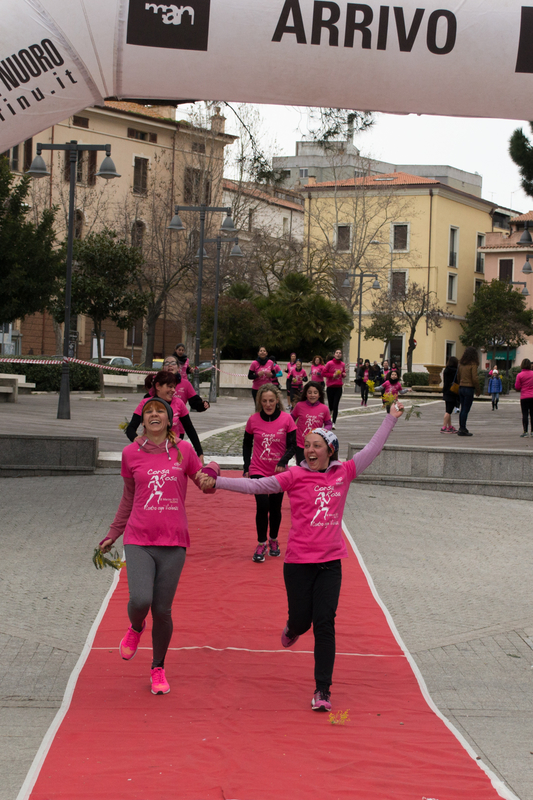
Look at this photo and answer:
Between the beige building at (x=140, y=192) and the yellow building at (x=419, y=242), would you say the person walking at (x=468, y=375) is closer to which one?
the beige building at (x=140, y=192)

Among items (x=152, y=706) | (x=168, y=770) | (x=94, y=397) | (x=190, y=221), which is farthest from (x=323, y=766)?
(x=190, y=221)

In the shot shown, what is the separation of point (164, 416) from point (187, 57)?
467cm

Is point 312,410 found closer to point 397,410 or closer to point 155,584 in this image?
point 397,410

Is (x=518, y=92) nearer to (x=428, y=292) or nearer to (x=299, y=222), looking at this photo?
(x=428, y=292)

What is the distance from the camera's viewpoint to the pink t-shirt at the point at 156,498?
18.0 feet

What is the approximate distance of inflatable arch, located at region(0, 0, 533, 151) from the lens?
8719 millimetres

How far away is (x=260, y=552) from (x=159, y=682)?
3.70 m

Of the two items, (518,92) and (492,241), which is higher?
(492,241)

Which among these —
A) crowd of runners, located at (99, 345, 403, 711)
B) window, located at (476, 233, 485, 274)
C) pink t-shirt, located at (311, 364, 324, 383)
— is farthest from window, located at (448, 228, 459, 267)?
crowd of runners, located at (99, 345, 403, 711)

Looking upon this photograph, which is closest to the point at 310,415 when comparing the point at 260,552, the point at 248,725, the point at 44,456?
the point at 260,552

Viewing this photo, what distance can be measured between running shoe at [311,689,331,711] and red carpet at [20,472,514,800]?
6 cm

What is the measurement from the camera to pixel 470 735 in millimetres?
5160

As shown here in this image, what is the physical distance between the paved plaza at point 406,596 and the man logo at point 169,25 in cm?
499

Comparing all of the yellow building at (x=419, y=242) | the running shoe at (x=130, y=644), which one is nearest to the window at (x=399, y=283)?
the yellow building at (x=419, y=242)
